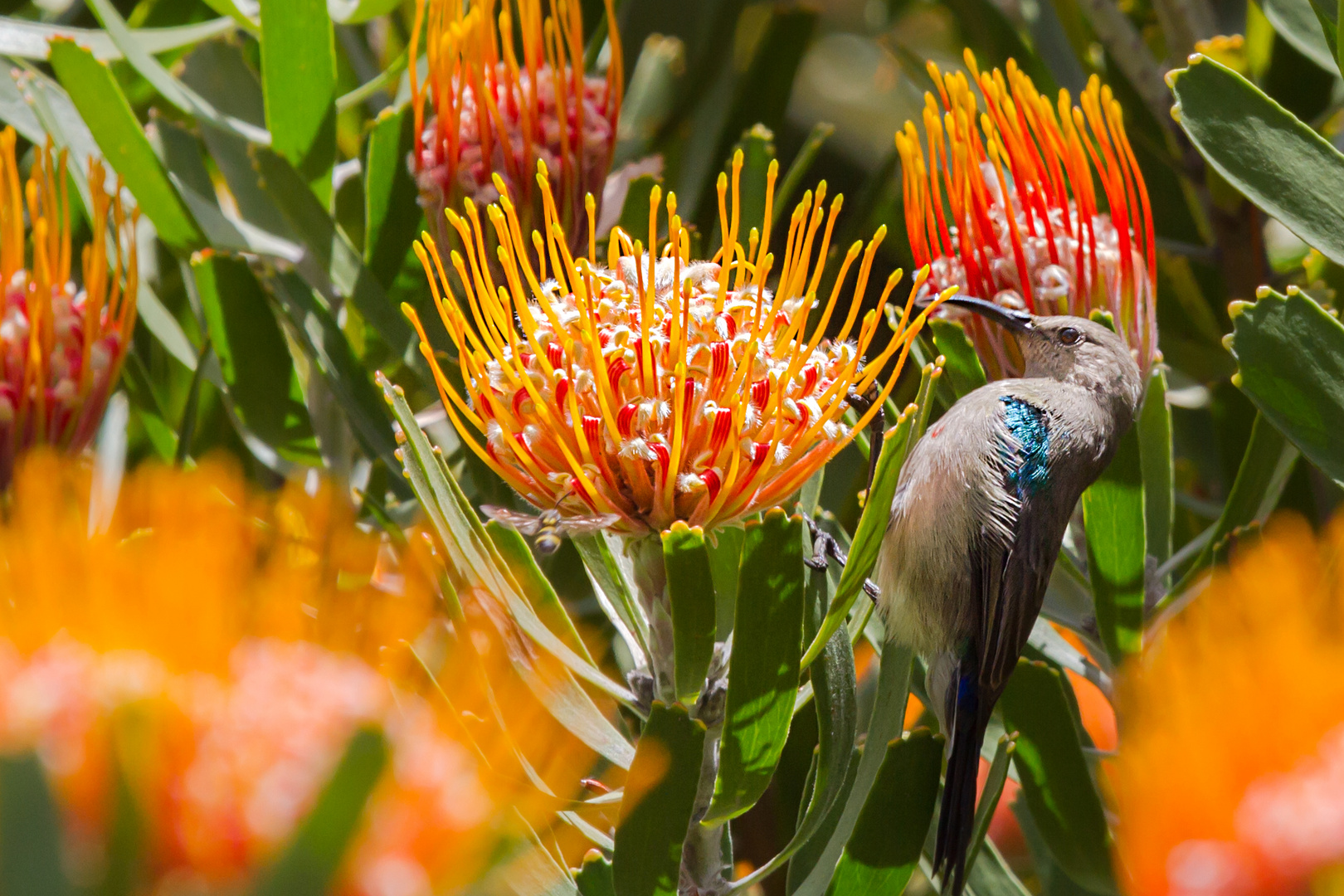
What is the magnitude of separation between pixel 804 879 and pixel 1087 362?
450 mm

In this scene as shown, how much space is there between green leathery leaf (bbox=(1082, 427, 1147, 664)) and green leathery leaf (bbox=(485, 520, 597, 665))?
1.08 feet

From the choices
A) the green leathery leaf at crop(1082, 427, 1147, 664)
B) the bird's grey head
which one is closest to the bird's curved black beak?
the bird's grey head

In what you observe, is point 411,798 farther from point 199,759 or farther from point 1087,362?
point 1087,362

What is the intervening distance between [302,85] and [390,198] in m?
0.09

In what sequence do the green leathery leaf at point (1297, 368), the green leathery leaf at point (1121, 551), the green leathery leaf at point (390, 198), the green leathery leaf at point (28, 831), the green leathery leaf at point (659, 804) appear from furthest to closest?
the green leathery leaf at point (390, 198) → the green leathery leaf at point (1121, 551) → the green leathery leaf at point (1297, 368) → the green leathery leaf at point (659, 804) → the green leathery leaf at point (28, 831)

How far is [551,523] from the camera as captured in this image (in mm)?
577

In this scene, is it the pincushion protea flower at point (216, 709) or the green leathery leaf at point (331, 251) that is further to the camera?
the green leathery leaf at point (331, 251)

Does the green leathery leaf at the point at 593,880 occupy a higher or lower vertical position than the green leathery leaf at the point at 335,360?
lower

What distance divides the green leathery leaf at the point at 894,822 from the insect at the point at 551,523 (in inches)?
7.0

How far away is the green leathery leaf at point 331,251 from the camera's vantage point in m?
0.75

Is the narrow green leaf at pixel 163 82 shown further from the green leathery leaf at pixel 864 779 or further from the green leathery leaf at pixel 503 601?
the green leathery leaf at pixel 864 779

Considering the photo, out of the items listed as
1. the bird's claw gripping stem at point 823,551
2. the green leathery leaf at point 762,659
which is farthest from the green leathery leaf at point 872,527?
the bird's claw gripping stem at point 823,551

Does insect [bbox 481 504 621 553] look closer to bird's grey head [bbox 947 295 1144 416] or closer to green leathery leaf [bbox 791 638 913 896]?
green leathery leaf [bbox 791 638 913 896]

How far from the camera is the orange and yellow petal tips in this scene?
54cm
